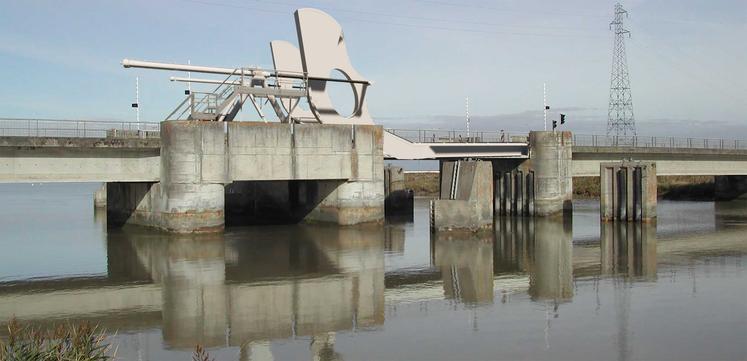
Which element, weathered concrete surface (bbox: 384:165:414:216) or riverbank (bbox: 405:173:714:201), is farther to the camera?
riverbank (bbox: 405:173:714:201)

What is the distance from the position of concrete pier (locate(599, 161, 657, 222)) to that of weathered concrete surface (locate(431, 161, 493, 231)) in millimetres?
10325

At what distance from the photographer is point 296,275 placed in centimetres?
2488

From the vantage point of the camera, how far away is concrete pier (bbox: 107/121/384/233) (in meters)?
35.2

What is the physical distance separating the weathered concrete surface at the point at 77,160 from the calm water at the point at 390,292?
3100 millimetres

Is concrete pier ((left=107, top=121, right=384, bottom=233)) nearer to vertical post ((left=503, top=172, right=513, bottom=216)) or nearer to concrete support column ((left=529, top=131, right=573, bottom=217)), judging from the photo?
vertical post ((left=503, top=172, right=513, bottom=216))

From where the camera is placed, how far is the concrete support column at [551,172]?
46844mm

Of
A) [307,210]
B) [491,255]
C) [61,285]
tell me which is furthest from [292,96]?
[61,285]

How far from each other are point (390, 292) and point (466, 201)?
15.1 meters

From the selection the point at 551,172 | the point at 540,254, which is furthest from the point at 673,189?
the point at 540,254

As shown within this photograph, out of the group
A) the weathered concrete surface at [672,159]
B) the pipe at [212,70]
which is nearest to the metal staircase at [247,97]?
the pipe at [212,70]

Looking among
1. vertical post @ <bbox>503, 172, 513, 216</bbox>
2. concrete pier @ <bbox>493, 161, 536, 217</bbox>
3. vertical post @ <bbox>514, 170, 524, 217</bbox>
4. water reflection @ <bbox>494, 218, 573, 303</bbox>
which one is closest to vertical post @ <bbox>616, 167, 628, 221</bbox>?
water reflection @ <bbox>494, 218, 573, 303</bbox>

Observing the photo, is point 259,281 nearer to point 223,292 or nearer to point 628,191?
point 223,292

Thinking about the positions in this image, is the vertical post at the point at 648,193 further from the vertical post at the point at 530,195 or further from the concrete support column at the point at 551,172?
the vertical post at the point at 530,195

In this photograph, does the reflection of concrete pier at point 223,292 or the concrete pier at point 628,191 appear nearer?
the reflection of concrete pier at point 223,292
